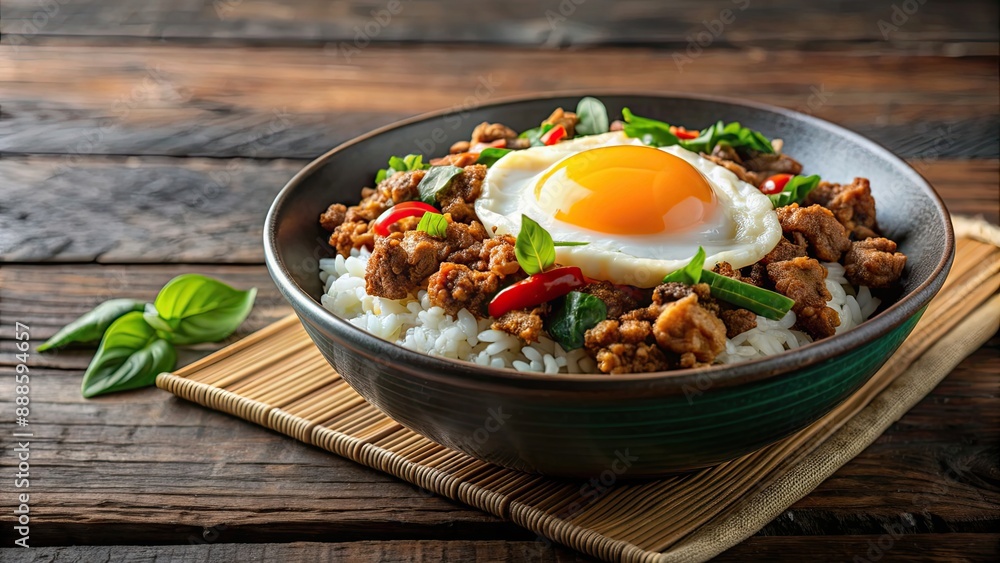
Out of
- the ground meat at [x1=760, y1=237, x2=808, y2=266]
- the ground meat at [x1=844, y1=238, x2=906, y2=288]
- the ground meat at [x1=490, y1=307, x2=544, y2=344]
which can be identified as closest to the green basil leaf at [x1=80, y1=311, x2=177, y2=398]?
the ground meat at [x1=490, y1=307, x2=544, y2=344]

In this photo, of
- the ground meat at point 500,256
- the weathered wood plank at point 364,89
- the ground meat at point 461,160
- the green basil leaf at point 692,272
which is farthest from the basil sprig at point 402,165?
the weathered wood plank at point 364,89

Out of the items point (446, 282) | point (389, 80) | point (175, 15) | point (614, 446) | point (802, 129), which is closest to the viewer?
point (614, 446)

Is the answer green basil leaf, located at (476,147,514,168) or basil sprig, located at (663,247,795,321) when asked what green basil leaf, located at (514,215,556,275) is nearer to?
basil sprig, located at (663,247,795,321)

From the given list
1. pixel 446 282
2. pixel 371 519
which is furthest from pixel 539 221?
pixel 371 519

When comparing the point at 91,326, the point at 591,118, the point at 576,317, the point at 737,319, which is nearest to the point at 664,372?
the point at 576,317

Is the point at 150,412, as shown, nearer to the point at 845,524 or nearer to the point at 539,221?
the point at 539,221

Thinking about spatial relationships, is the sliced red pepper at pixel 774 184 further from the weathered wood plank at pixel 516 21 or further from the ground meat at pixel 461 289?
the weathered wood plank at pixel 516 21
